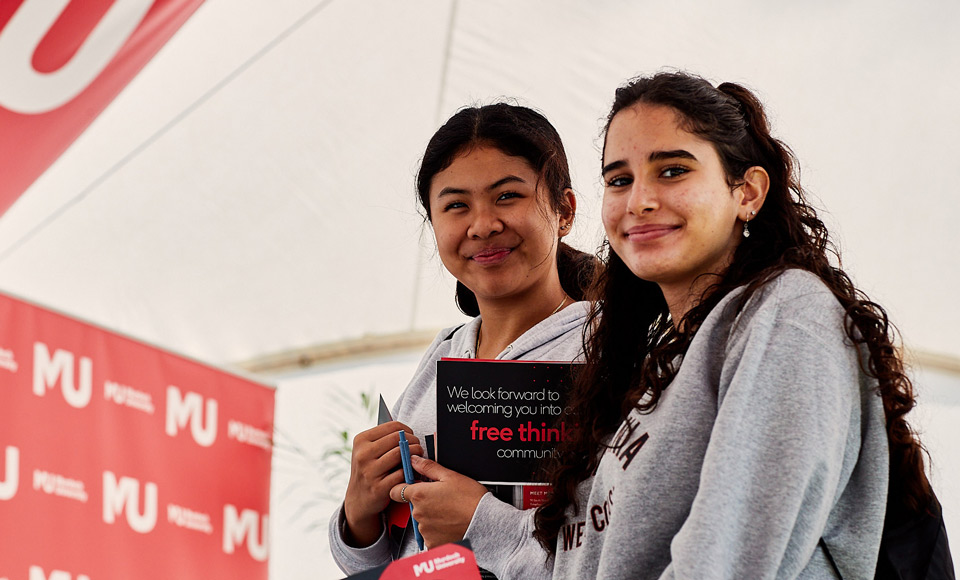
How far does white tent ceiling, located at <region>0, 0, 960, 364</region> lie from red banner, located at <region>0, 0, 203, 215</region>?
42 centimetres

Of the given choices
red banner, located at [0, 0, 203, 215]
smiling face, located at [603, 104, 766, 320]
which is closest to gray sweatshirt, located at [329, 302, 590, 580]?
smiling face, located at [603, 104, 766, 320]

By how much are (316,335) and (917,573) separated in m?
3.87

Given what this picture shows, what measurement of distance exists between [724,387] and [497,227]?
25.3 inches

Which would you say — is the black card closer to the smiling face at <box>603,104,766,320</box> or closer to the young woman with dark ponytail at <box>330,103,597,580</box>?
the young woman with dark ponytail at <box>330,103,597,580</box>

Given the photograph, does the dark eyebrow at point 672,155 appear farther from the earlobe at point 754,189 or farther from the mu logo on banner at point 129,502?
the mu logo on banner at point 129,502

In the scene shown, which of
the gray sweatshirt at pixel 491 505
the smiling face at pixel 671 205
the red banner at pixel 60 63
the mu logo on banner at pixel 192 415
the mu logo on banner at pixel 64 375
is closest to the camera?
the smiling face at pixel 671 205

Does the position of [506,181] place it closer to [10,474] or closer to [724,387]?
[724,387]

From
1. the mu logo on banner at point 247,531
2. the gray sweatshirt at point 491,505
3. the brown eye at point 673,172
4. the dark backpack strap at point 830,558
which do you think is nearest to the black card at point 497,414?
the gray sweatshirt at point 491,505

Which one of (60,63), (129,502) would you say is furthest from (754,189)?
(129,502)

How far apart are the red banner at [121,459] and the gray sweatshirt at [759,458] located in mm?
2355

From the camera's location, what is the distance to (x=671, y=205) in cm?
118

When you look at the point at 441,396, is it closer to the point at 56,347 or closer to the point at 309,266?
the point at 56,347

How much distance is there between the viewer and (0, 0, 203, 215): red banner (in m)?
2.65

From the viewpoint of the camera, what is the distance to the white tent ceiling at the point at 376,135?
143 inches
